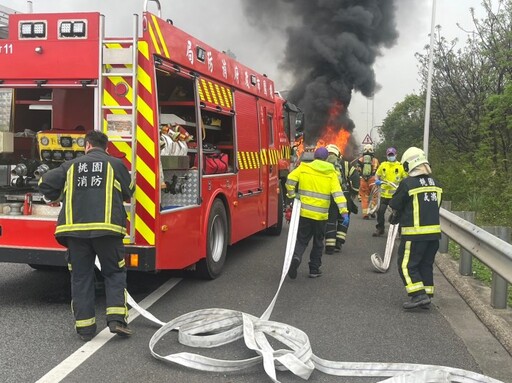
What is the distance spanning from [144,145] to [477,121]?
1602cm

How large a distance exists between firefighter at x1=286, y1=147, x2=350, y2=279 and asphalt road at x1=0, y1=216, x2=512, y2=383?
1.11ft

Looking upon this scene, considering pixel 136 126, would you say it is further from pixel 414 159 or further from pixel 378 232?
pixel 378 232

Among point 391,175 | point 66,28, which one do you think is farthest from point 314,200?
point 391,175

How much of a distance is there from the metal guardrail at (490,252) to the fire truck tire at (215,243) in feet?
9.24

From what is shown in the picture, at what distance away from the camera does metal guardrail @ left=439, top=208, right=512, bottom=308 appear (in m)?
4.75

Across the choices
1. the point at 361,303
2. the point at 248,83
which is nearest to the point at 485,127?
the point at 248,83

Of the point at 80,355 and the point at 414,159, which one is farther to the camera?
the point at 414,159

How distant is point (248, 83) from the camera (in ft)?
26.5

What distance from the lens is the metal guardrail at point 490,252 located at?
4.75m

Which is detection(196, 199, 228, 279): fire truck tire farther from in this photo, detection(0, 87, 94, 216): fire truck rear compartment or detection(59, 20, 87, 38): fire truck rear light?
detection(59, 20, 87, 38): fire truck rear light

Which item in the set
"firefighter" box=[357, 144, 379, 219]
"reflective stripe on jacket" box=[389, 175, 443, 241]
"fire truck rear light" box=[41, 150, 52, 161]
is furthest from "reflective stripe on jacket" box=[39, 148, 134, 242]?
"firefighter" box=[357, 144, 379, 219]

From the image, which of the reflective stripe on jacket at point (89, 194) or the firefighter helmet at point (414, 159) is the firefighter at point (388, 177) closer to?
the firefighter helmet at point (414, 159)

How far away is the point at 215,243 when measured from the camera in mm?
6762

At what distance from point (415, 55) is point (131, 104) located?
2076 centimetres
